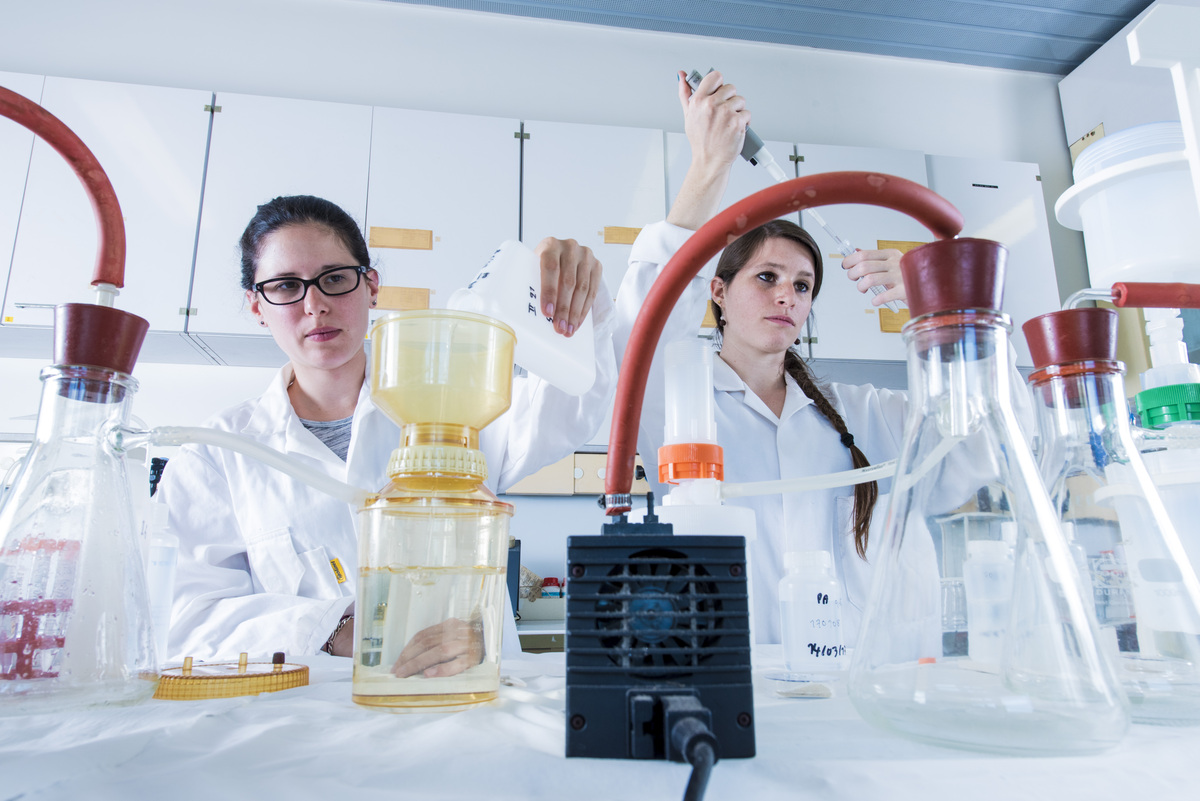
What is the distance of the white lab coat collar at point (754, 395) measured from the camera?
1438 mm

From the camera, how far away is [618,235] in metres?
2.37

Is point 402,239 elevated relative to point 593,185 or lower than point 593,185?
lower

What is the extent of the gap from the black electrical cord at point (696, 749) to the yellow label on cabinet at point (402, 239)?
2.17 meters

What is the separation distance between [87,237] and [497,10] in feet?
5.48

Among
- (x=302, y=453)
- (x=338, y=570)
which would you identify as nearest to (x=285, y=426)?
(x=302, y=453)

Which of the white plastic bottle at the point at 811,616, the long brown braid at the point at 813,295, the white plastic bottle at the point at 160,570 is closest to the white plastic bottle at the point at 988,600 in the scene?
the white plastic bottle at the point at 811,616

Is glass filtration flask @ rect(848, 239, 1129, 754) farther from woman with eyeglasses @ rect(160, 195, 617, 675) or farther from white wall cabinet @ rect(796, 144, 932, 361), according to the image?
white wall cabinet @ rect(796, 144, 932, 361)

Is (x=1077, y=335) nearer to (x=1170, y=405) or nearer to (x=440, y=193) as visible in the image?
(x=1170, y=405)

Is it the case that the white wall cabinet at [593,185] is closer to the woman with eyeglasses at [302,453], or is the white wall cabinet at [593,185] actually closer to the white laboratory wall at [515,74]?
the white laboratory wall at [515,74]

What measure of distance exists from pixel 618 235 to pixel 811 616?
77.2 inches

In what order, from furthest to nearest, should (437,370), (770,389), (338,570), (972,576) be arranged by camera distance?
(770,389) → (338,570) → (437,370) → (972,576)

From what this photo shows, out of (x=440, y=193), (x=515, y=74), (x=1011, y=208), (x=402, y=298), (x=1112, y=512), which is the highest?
(x=515, y=74)

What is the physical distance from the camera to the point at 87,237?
2111mm

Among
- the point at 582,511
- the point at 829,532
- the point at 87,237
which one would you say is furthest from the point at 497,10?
the point at 829,532
